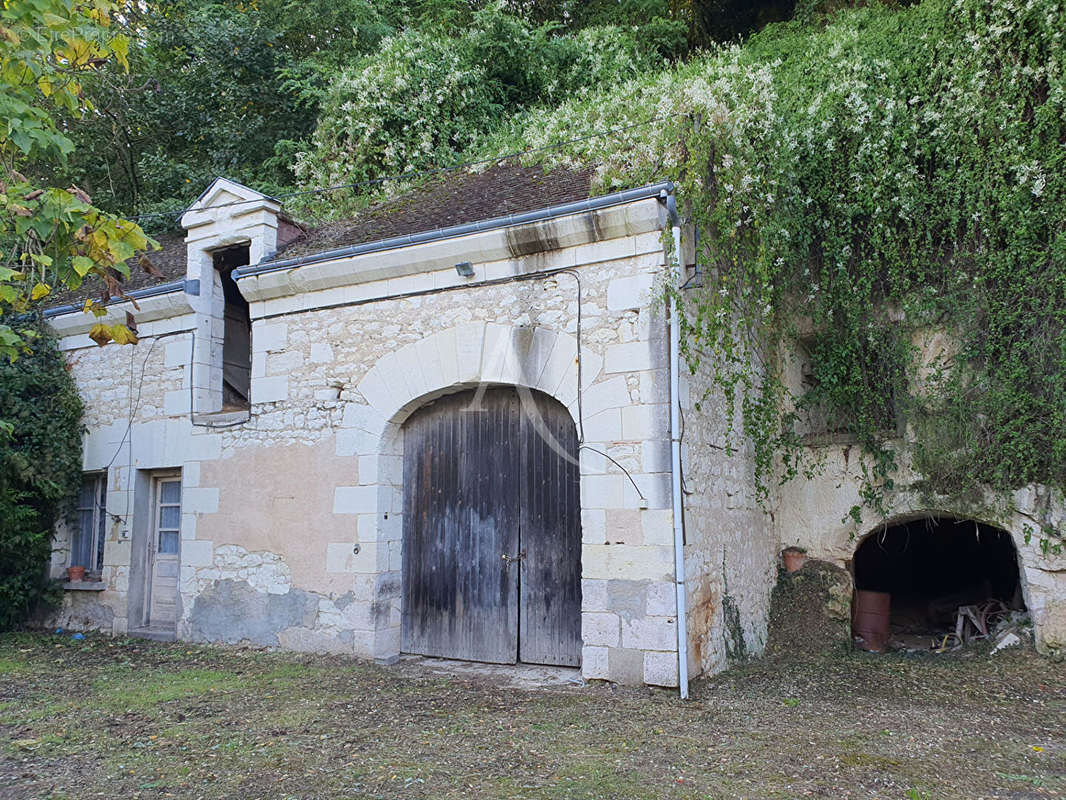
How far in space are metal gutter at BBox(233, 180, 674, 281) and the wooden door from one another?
8.18 ft

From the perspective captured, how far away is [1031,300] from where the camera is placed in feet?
22.5

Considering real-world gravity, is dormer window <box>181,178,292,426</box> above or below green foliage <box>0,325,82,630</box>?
above

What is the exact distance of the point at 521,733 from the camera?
15.6 feet

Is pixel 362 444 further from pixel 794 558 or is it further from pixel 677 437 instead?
pixel 794 558

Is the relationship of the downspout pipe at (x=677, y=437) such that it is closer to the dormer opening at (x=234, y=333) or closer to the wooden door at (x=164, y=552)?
the dormer opening at (x=234, y=333)

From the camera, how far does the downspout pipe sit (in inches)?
217

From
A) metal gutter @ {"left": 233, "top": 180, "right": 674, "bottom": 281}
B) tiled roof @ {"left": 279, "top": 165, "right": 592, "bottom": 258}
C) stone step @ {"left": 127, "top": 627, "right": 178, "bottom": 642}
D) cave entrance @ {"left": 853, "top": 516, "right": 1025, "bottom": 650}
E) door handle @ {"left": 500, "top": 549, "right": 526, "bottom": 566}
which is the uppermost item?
tiled roof @ {"left": 279, "top": 165, "right": 592, "bottom": 258}

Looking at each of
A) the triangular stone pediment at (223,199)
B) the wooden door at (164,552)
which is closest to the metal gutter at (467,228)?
the triangular stone pediment at (223,199)

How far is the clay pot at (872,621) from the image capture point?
7719 millimetres

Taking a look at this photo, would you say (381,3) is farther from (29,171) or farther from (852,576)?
(852,576)

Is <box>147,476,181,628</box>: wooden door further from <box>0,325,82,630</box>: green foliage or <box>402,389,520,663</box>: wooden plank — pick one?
<box>402,389,520,663</box>: wooden plank

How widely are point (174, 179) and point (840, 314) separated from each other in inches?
453

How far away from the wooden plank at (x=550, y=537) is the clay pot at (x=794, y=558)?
263 centimetres

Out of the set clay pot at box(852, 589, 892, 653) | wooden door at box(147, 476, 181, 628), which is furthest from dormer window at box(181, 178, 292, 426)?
clay pot at box(852, 589, 892, 653)
